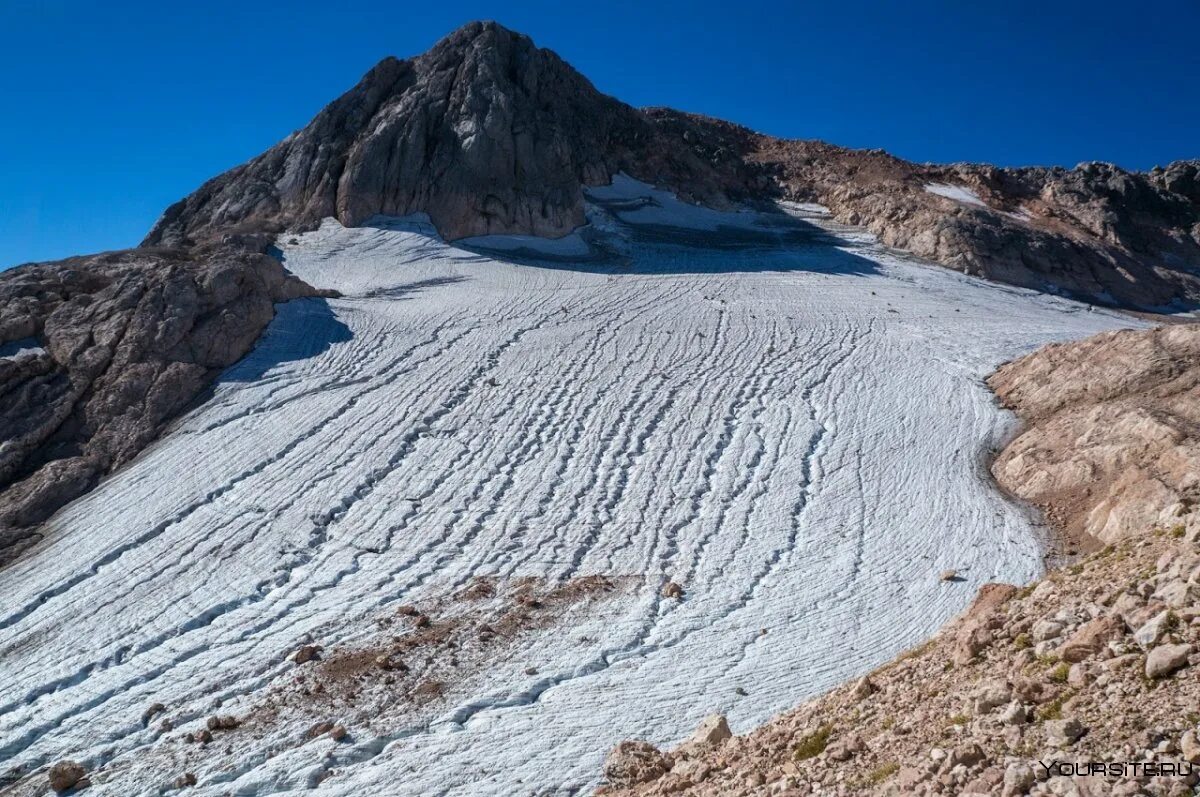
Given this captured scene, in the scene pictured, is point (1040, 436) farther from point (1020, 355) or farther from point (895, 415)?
point (1020, 355)

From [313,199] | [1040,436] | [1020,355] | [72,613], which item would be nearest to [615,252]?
[313,199]

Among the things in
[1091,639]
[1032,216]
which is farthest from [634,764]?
[1032,216]

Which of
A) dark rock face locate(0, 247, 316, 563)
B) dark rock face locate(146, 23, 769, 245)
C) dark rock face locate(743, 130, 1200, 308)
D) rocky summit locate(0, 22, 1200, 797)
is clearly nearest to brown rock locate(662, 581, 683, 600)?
rocky summit locate(0, 22, 1200, 797)

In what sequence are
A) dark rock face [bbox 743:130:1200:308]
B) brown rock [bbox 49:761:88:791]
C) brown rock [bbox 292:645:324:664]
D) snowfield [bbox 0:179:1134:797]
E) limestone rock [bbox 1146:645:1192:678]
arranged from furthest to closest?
dark rock face [bbox 743:130:1200:308] → brown rock [bbox 292:645:324:664] → snowfield [bbox 0:179:1134:797] → brown rock [bbox 49:761:88:791] → limestone rock [bbox 1146:645:1192:678]

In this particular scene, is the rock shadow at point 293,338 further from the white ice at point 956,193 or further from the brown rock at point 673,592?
the white ice at point 956,193

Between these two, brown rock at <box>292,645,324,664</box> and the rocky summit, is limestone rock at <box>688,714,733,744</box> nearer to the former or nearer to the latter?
the rocky summit

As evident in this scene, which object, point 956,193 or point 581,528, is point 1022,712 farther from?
point 956,193
